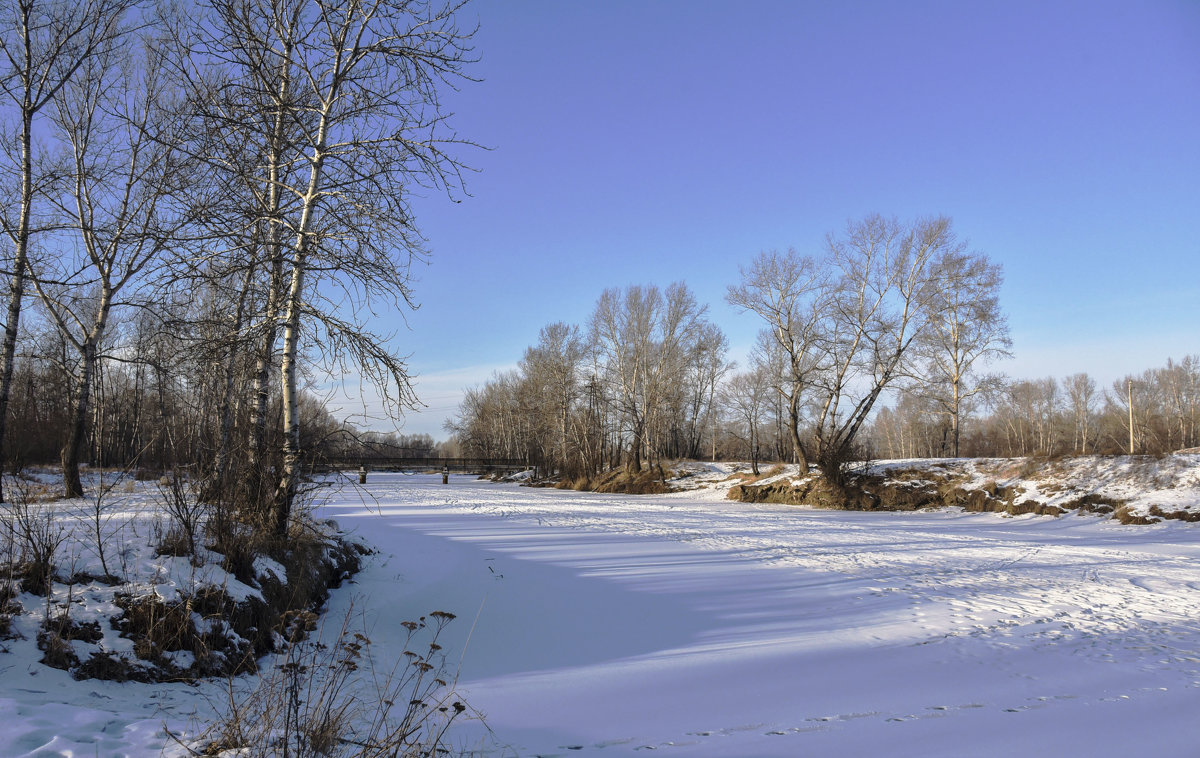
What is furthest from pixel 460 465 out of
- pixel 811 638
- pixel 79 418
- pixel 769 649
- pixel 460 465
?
pixel 769 649

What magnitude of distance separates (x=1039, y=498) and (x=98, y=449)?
34.9 meters

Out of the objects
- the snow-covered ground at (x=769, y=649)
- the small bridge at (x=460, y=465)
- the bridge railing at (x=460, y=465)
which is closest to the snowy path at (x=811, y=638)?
the snow-covered ground at (x=769, y=649)

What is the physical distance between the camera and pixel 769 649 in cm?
619

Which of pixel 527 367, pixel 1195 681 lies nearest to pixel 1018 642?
pixel 1195 681

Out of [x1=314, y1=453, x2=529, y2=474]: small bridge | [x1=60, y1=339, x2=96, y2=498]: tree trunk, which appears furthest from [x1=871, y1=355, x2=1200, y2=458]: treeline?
[x1=60, y1=339, x2=96, y2=498]: tree trunk

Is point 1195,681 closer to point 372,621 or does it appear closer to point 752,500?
point 372,621

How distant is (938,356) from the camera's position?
29312 mm

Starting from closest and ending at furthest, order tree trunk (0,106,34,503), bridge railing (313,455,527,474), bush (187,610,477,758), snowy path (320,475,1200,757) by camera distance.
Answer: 1. bush (187,610,477,758)
2. snowy path (320,475,1200,757)
3. tree trunk (0,106,34,503)
4. bridge railing (313,455,527,474)

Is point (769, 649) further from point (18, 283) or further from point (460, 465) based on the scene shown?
point (460, 465)

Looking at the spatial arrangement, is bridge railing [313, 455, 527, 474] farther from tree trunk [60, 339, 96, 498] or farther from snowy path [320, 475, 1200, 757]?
snowy path [320, 475, 1200, 757]

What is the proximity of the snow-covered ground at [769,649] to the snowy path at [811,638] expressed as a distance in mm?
31

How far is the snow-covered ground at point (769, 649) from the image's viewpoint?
4.13 metres

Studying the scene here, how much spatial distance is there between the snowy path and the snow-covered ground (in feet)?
0.10

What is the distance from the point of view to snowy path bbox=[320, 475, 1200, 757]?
4.37 m
